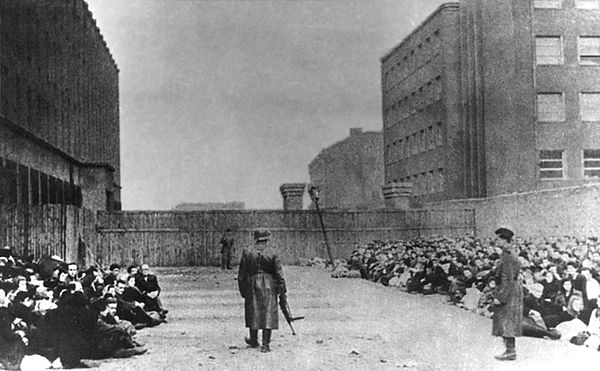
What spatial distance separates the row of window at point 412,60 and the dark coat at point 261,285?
335 cm

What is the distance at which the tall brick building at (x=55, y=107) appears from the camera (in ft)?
44.5

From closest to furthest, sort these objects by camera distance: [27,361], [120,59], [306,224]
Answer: [27,361] → [120,59] → [306,224]

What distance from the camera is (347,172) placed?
18.4m

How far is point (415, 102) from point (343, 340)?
7.45 m

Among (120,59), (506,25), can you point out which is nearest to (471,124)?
(506,25)

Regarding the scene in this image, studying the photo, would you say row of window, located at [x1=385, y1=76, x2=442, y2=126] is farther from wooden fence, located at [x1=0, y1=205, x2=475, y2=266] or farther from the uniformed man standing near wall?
the uniformed man standing near wall

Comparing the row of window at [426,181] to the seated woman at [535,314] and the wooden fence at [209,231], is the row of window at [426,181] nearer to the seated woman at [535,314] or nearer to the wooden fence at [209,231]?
the wooden fence at [209,231]

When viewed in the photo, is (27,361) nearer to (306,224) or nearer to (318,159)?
(318,159)

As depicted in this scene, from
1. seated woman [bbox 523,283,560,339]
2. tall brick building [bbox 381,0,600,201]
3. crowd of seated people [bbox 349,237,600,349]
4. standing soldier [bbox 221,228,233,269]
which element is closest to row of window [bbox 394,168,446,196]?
tall brick building [bbox 381,0,600,201]

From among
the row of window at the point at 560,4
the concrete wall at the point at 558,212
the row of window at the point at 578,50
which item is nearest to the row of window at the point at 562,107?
the row of window at the point at 578,50

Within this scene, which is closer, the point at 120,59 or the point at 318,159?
the point at 120,59

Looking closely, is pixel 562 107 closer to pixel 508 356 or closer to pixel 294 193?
pixel 508 356

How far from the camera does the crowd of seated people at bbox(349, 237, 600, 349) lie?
27.6ft

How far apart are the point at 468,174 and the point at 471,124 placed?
1274 millimetres
